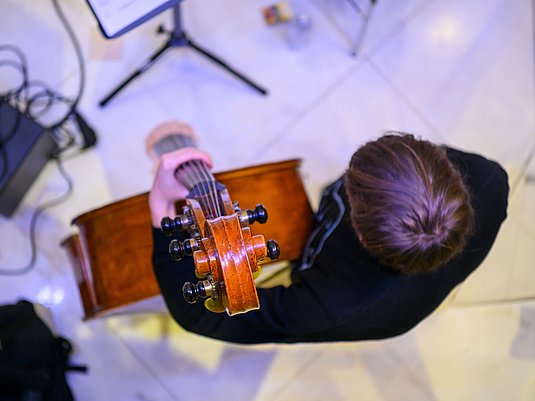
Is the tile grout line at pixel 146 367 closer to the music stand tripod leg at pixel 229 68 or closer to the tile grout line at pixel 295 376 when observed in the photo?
the tile grout line at pixel 295 376

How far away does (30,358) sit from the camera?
133cm

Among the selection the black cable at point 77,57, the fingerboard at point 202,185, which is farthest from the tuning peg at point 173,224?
the black cable at point 77,57

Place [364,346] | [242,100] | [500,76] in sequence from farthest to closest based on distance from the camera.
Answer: [500,76]
[242,100]
[364,346]

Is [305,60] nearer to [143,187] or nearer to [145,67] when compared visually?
[145,67]

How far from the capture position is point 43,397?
1.30 m

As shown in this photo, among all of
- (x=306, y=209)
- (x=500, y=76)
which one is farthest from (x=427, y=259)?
(x=500, y=76)

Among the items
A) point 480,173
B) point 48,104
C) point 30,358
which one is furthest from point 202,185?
point 48,104

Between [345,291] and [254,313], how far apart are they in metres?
0.18

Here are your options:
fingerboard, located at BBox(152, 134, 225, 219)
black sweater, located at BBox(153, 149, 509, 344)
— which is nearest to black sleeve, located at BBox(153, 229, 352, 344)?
black sweater, located at BBox(153, 149, 509, 344)

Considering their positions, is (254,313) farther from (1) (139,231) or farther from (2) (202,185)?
(1) (139,231)

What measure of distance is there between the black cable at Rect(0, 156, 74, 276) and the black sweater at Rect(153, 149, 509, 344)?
2.44 feet

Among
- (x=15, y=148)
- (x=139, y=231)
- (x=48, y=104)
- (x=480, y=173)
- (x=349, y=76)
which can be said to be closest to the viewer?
(x=480, y=173)

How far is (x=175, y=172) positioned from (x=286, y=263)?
43cm

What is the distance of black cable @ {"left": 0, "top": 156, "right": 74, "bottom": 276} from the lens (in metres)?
1.57
